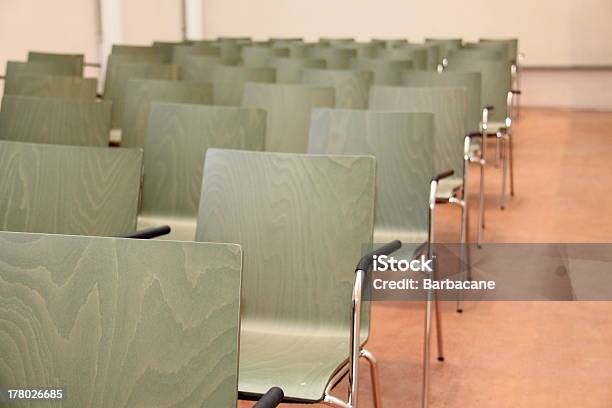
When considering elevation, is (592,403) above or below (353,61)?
below

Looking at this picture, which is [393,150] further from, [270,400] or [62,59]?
[62,59]

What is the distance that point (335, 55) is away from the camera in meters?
8.20

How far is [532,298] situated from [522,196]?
2332 millimetres

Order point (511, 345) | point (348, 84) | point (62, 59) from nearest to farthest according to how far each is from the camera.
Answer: point (511, 345)
point (348, 84)
point (62, 59)

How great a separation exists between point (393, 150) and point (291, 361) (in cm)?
136

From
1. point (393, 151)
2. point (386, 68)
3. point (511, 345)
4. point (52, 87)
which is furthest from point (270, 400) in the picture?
point (386, 68)

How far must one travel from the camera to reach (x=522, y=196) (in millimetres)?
6992

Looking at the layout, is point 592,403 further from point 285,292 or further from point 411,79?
point 411,79

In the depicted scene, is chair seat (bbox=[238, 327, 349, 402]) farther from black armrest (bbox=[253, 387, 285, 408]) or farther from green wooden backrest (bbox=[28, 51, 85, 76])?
green wooden backrest (bbox=[28, 51, 85, 76])

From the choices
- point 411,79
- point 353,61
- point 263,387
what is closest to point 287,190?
point 263,387

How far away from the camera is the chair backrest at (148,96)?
4.82m

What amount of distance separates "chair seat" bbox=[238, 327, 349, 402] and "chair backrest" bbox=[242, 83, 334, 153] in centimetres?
188

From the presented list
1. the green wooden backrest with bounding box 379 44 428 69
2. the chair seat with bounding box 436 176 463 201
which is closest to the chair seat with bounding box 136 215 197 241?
the chair seat with bounding box 436 176 463 201

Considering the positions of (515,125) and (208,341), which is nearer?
(208,341)
